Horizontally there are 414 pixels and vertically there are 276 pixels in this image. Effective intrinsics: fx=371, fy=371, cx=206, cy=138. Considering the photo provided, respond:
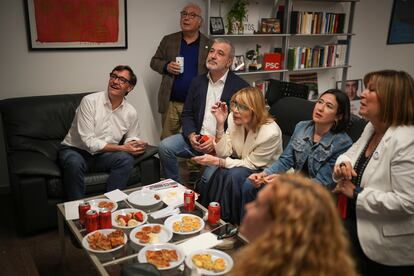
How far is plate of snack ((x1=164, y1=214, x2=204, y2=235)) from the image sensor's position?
1901 millimetres

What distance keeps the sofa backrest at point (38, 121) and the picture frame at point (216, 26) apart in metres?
1.51

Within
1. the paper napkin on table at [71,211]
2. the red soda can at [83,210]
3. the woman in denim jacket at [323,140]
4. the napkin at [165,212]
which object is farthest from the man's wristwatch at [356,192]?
the paper napkin on table at [71,211]

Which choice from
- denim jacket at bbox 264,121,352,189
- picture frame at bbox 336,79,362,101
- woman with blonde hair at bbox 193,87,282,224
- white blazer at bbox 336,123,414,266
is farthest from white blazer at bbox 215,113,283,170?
picture frame at bbox 336,79,362,101

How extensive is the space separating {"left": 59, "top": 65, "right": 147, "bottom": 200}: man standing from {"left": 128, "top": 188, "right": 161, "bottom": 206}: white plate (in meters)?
0.53

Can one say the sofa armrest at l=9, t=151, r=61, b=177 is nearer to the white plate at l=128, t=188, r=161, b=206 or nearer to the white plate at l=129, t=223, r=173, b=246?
the white plate at l=128, t=188, r=161, b=206

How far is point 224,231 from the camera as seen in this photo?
1.90 m

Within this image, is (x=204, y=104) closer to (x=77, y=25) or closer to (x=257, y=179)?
(x=257, y=179)

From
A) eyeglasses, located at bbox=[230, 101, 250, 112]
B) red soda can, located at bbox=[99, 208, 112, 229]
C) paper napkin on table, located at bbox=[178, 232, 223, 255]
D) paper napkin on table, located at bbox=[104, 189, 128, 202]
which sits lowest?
paper napkin on table, located at bbox=[178, 232, 223, 255]

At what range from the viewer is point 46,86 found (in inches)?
132

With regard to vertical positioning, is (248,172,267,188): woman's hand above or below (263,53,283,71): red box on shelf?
below

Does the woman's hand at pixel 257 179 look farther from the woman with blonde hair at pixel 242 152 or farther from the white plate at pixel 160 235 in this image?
the white plate at pixel 160 235

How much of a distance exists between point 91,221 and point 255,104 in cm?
129

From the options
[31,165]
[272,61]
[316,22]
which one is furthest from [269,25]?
[31,165]

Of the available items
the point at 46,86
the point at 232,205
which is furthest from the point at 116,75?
the point at 232,205
